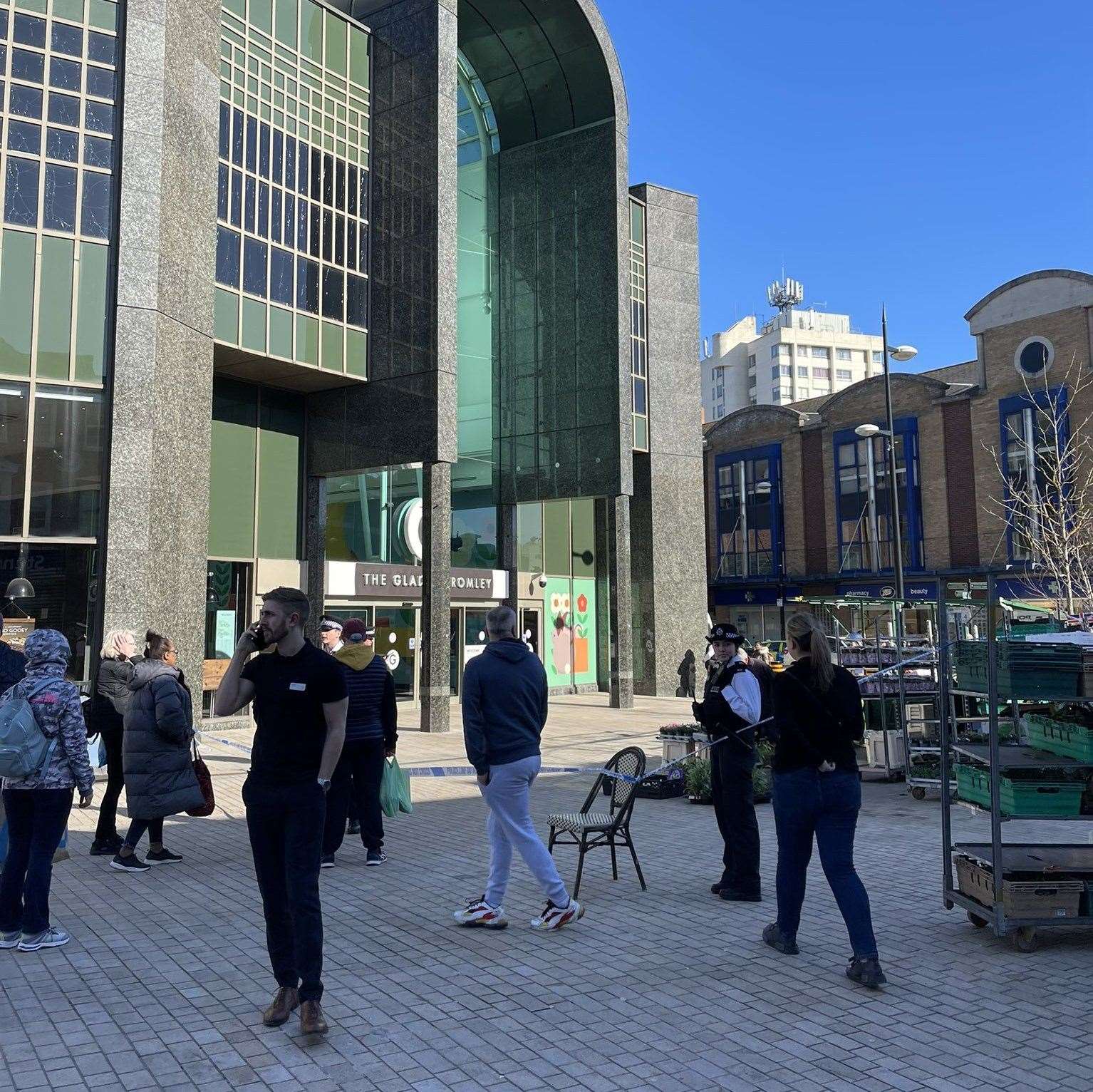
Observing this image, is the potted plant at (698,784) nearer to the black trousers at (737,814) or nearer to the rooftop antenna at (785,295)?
the black trousers at (737,814)

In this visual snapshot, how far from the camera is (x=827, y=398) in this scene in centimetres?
4791

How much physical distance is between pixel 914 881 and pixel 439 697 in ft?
40.3

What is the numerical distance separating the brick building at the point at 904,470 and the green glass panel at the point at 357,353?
17091 mm

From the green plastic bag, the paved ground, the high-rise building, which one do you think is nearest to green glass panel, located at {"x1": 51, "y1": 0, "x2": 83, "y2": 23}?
the green plastic bag

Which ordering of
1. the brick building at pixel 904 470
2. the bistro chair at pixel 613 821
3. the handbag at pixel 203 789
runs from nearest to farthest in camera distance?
the bistro chair at pixel 613 821
the handbag at pixel 203 789
the brick building at pixel 904 470

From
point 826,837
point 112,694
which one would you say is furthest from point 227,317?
point 826,837

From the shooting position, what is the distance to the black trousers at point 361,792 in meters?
7.97

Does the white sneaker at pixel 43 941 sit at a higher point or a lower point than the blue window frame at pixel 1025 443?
lower

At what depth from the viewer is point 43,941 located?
591cm

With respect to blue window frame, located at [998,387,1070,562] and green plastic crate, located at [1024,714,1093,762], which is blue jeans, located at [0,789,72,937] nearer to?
green plastic crate, located at [1024,714,1093,762]

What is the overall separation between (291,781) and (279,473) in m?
17.0

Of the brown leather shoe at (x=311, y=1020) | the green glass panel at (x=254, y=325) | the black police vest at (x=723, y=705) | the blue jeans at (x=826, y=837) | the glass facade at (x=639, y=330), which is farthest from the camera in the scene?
the glass facade at (x=639, y=330)

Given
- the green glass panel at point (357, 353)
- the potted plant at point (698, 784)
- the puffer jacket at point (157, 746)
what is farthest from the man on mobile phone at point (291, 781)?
the green glass panel at point (357, 353)

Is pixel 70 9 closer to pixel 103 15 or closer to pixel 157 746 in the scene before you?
pixel 103 15
